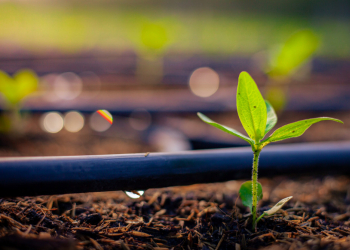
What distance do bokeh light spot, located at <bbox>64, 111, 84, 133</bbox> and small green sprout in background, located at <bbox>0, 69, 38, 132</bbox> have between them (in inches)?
11.3

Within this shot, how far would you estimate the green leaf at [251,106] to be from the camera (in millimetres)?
454

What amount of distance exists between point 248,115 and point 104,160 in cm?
35

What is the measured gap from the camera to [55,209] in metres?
0.57

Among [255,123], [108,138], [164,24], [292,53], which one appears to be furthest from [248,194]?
[164,24]

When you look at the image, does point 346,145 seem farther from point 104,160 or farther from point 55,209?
point 55,209

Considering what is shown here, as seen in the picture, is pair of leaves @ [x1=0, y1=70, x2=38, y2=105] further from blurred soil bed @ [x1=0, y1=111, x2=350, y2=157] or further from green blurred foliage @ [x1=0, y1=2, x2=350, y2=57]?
green blurred foliage @ [x1=0, y1=2, x2=350, y2=57]

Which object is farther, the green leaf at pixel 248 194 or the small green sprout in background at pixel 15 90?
the small green sprout in background at pixel 15 90

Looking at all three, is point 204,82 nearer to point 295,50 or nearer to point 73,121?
point 295,50

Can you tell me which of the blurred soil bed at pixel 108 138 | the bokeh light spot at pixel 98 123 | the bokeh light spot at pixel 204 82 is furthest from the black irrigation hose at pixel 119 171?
the bokeh light spot at pixel 204 82

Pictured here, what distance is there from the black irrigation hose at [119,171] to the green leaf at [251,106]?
17cm

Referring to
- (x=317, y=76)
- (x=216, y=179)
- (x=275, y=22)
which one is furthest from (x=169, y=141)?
(x=275, y=22)

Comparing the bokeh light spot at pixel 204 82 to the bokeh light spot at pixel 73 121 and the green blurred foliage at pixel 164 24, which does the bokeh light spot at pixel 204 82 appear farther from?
the green blurred foliage at pixel 164 24

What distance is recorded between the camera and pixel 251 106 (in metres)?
0.47

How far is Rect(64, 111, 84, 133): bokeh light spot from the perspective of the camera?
1555 millimetres
